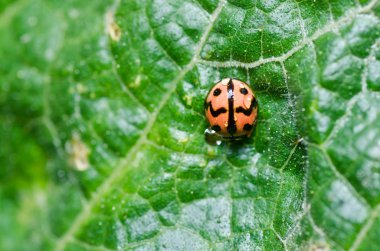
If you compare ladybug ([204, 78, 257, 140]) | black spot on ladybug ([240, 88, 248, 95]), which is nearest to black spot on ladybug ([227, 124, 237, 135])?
ladybug ([204, 78, 257, 140])

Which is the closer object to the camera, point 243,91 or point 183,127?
point 243,91

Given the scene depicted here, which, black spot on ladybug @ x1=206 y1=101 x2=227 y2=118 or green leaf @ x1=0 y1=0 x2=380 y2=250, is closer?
green leaf @ x1=0 y1=0 x2=380 y2=250

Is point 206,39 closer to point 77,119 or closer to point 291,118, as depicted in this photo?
point 291,118

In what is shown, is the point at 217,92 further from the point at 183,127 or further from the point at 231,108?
the point at 183,127

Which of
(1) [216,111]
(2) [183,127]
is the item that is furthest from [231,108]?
(2) [183,127]

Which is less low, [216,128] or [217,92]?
[217,92]

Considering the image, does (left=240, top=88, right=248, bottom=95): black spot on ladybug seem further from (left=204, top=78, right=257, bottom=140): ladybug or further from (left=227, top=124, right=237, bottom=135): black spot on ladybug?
(left=227, top=124, right=237, bottom=135): black spot on ladybug
